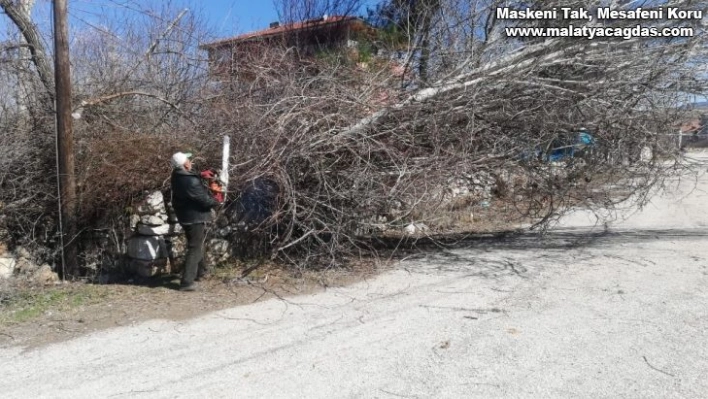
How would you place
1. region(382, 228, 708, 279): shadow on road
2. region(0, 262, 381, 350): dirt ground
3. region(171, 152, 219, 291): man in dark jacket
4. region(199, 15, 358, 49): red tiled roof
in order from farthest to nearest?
1. region(199, 15, 358, 49): red tiled roof
2. region(382, 228, 708, 279): shadow on road
3. region(171, 152, 219, 291): man in dark jacket
4. region(0, 262, 381, 350): dirt ground

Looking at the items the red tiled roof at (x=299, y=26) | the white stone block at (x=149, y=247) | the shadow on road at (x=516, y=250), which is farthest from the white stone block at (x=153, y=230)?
the red tiled roof at (x=299, y=26)

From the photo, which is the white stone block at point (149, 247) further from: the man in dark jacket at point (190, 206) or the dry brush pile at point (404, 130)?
the man in dark jacket at point (190, 206)

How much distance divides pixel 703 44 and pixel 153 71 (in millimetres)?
8678

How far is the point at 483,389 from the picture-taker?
12.0 feet

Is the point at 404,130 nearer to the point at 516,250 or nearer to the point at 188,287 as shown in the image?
the point at 516,250

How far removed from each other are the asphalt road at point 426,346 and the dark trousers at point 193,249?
0.88m

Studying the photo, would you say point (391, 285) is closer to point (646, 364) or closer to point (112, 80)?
point (646, 364)

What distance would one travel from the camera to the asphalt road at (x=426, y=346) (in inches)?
146

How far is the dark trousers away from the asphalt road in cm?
88

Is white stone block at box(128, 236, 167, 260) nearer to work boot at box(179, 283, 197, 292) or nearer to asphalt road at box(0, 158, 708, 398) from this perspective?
work boot at box(179, 283, 197, 292)

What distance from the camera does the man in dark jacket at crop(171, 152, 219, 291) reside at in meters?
5.75

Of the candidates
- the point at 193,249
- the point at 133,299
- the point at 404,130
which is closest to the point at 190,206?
the point at 193,249

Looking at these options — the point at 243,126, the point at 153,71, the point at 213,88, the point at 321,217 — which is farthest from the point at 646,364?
the point at 153,71

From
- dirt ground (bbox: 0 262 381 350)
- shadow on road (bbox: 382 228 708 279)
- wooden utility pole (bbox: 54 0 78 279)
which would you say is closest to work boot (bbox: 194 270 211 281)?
dirt ground (bbox: 0 262 381 350)
